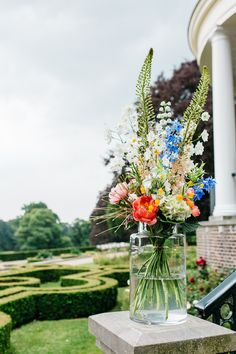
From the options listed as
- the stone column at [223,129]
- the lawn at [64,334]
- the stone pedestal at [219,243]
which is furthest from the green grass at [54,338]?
the stone column at [223,129]

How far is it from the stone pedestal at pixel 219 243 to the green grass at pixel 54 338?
278cm

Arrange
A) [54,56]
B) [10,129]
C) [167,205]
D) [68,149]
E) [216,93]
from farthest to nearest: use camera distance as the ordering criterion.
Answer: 1. [68,149]
2. [10,129]
3. [54,56]
4. [216,93]
5. [167,205]

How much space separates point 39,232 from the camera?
48.4 metres

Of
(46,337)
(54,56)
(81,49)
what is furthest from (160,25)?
(46,337)

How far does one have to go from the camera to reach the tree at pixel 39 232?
4794 centimetres

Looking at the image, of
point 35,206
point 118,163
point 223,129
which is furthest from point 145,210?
point 35,206

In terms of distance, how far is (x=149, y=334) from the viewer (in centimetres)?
194

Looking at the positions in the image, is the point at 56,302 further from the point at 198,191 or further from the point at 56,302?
the point at 198,191

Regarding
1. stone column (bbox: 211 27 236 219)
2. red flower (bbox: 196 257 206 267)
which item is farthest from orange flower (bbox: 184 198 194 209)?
red flower (bbox: 196 257 206 267)

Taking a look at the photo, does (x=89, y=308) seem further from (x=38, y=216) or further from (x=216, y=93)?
(x=38, y=216)

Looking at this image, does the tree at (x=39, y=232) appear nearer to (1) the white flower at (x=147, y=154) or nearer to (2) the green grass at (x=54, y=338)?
(2) the green grass at (x=54, y=338)

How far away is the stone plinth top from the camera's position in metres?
1.84

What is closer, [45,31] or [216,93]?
[216,93]

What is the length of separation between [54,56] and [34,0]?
3.51m
